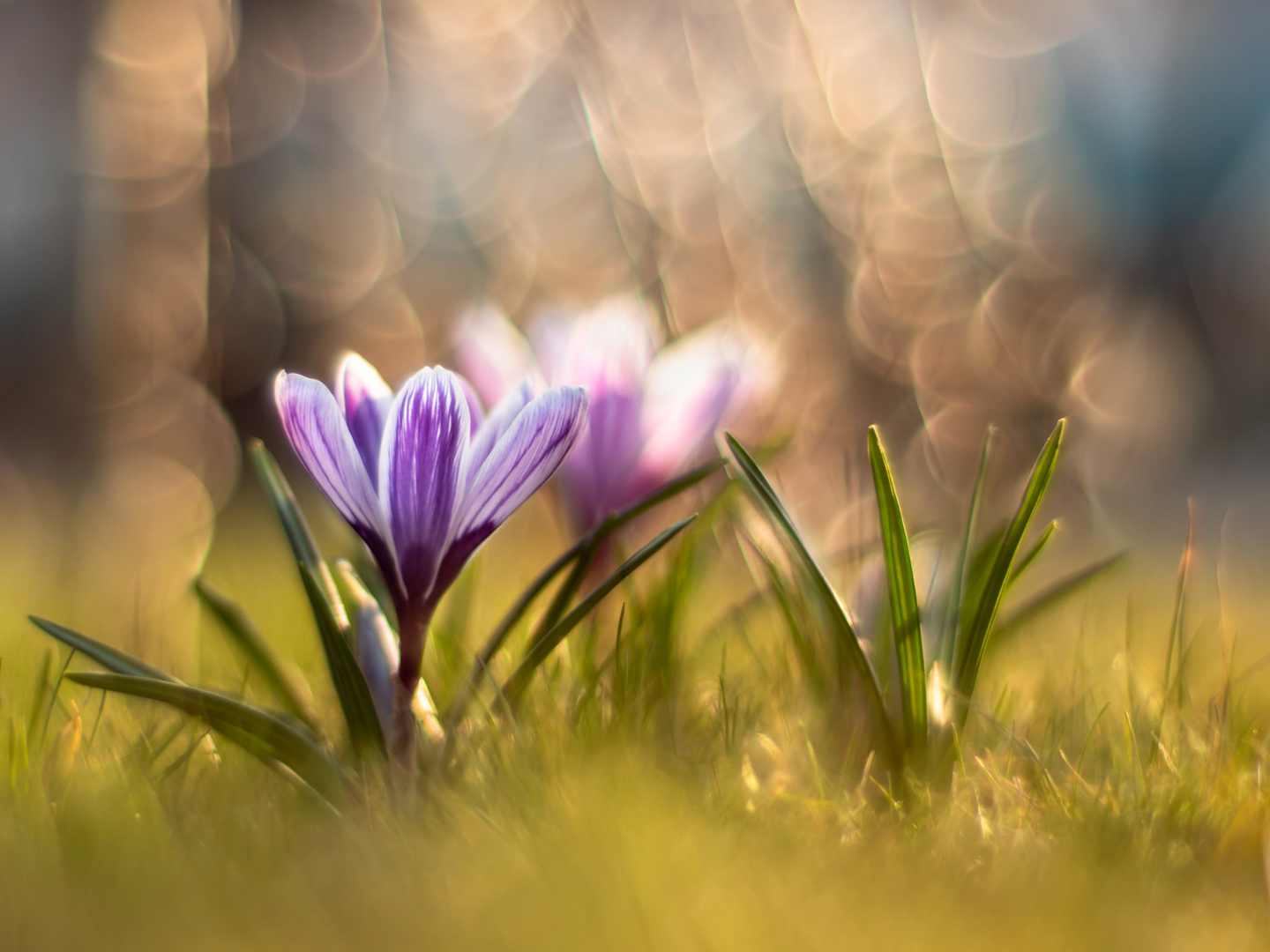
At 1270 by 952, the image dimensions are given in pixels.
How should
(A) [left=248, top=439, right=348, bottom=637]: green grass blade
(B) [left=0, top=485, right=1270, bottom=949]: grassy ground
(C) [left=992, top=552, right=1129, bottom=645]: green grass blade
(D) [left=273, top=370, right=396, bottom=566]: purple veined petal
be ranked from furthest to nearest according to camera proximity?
(C) [left=992, top=552, right=1129, bottom=645]: green grass blade < (A) [left=248, top=439, right=348, bottom=637]: green grass blade < (D) [left=273, top=370, right=396, bottom=566]: purple veined petal < (B) [left=0, top=485, right=1270, bottom=949]: grassy ground

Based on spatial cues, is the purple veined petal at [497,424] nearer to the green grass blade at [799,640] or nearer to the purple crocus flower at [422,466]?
the purple crocus flower at [422,466]

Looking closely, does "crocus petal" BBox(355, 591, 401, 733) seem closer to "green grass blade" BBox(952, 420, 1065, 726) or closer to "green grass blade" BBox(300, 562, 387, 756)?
"green grass blade" BBox(300, 562, 387, 756)

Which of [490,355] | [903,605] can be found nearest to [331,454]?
[490,355]

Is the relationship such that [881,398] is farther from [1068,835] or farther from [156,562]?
[1068,835]

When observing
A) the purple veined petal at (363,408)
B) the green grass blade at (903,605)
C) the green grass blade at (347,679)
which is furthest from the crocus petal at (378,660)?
the green grass blade at (903,605)

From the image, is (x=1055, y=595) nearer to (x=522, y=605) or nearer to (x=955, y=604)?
(x=955, y=604)

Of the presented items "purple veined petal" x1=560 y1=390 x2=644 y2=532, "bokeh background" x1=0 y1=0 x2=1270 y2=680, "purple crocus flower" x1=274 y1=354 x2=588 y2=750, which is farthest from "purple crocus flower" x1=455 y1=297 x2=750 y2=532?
"bokeh background" x1=0 y1=0 x2=1270 y2=680
